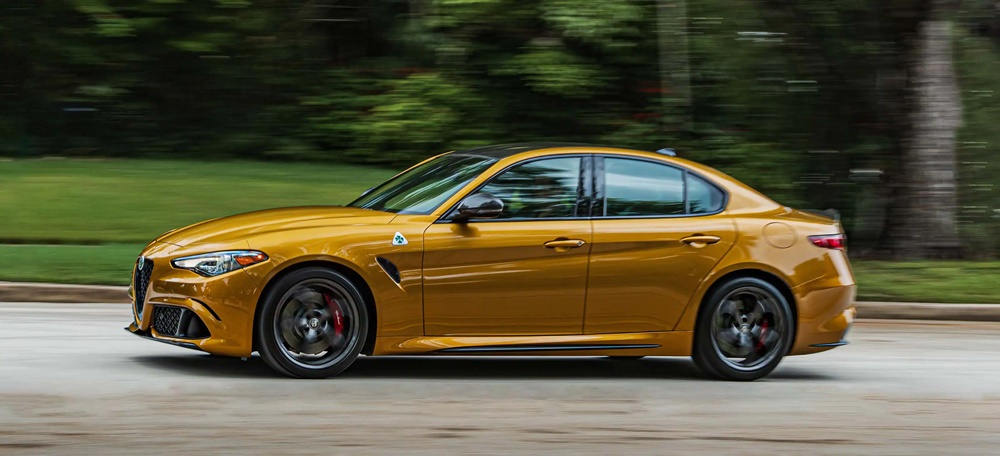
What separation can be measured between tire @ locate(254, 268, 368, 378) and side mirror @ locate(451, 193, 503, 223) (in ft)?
2.50

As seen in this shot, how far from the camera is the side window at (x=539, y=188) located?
8.20 meters

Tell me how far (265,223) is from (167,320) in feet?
2.61

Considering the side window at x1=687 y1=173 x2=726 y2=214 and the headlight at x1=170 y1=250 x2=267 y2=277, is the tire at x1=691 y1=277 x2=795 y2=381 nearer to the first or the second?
the side window at x1=687 y1=173 x2=726 y2=214

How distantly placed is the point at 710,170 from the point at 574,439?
8.75 feet

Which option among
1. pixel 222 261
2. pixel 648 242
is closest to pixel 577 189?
pixel 648 242

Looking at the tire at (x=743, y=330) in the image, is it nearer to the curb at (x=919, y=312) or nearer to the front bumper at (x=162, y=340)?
the front bumper at (x=162, y=340)

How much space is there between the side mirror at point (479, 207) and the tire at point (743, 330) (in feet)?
5.03

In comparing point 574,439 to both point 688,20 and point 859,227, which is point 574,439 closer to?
point 859,227

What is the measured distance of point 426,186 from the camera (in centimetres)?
848

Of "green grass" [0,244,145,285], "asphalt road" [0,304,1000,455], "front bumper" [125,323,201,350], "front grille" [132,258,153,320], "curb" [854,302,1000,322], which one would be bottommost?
"curb" [854,302,1000,322]

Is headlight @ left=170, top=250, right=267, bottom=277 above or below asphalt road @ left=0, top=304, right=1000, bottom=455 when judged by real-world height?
above

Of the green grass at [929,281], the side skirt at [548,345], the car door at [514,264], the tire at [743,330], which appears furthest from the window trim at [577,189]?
the green grass at [929,281]

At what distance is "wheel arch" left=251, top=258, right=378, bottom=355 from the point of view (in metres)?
7.70

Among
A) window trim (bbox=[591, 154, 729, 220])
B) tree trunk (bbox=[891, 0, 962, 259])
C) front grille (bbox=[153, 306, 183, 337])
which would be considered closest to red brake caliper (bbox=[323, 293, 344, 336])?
front grille (bbox=[153, 306, 183, 337])
